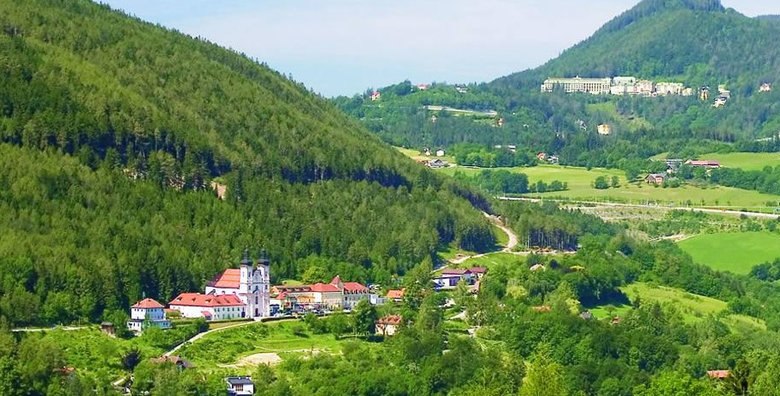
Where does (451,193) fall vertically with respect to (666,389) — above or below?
above

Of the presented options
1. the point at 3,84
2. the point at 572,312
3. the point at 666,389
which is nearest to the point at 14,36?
the point at 3,84

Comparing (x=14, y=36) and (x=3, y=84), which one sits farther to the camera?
(x=14, y=36)

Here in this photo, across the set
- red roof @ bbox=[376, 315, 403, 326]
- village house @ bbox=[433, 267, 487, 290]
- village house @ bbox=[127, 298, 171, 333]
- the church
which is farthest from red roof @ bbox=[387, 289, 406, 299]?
village house @ bbox=[127, 298, 171, 333]

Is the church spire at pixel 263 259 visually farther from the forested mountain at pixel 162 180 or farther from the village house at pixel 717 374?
the village house at pixel 717 374

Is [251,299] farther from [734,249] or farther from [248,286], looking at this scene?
[734,249]

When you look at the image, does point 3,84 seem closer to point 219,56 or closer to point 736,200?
point 219,56

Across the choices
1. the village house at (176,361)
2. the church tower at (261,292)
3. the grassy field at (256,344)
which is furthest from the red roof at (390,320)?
the village house at (176,361)

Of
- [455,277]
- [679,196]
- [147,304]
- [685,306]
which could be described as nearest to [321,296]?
[147,304]

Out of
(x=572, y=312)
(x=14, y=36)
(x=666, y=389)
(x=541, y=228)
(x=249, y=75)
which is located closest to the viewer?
(x=666, y=389)
